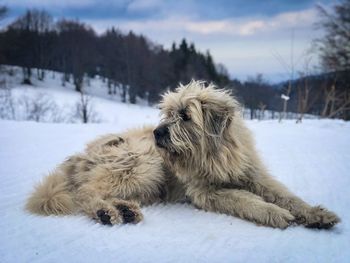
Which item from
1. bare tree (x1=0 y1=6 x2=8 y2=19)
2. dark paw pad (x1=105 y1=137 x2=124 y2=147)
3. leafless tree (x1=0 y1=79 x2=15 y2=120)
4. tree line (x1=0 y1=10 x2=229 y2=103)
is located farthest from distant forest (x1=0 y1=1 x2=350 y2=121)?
dark paw pad (x1=105 y1=137 x2=124 y2=147)

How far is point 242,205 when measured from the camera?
12.7 ft

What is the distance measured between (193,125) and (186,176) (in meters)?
0.61

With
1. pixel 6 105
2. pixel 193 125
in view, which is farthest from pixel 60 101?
pixel 193 125

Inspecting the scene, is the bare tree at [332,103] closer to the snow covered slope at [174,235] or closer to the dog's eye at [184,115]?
the snow covered slope at [174,235]

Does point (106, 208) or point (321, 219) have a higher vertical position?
point (321, 219)

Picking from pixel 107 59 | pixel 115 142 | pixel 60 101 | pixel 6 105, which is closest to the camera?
pixel 115 142

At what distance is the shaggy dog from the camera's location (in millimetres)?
3854

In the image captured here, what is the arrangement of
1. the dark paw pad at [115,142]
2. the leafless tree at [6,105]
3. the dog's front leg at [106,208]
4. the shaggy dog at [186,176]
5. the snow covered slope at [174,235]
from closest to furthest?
the snow covered slope at [174,235], the dog's front leg at [106,208], the shaggy dog at [186,176], the dark paw pad at [115,142], the leafless tree at [6,105]

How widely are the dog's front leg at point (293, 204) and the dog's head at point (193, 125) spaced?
0.66m

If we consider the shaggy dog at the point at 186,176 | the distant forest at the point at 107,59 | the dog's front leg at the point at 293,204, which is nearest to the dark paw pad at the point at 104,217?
the shaggy dog at the point at 186,176

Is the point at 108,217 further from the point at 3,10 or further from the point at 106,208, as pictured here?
the point at 3,10

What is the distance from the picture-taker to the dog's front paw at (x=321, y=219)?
3.57 m

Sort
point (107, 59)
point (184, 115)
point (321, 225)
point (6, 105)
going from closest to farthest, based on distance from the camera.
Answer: point (321, 225) < point (184, 115) < point (6, 105) < point (107, 59)

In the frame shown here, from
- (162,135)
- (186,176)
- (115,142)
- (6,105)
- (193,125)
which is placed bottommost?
(6,105)
